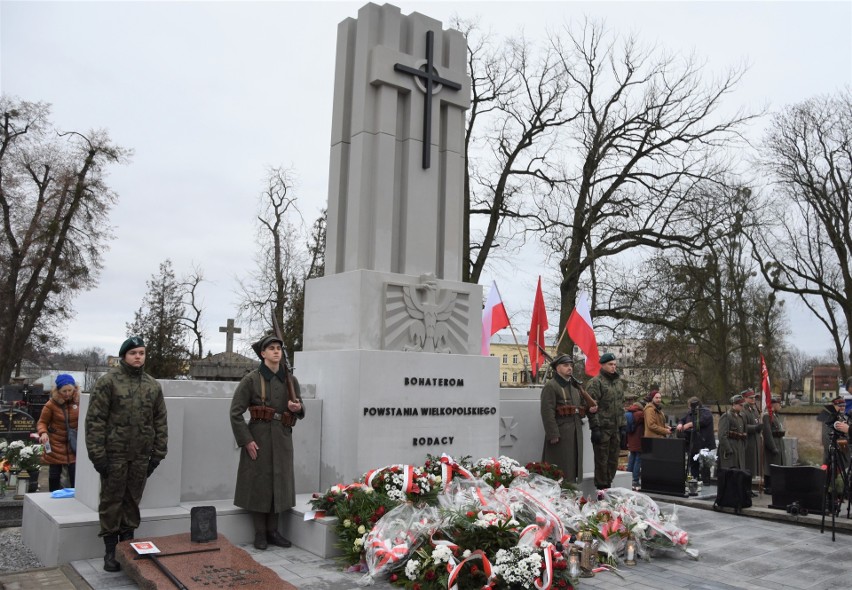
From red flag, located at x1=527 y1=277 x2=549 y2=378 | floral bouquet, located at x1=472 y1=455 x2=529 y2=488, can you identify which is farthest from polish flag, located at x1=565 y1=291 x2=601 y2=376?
floral bouquet, located at x1=472 y1=455 x2=529 y2=488

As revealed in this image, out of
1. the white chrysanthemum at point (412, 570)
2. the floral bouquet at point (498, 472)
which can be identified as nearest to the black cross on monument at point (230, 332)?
the floral bouquet at point (498, 472)

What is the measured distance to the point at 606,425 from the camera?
9648 millimetres

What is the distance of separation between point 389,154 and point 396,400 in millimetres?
2825

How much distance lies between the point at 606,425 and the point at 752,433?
4.93 metres

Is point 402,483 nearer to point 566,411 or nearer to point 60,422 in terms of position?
point 566,411

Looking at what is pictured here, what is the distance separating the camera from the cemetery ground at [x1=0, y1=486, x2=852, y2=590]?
233 inches

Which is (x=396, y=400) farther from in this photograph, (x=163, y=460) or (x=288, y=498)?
(x=163, y=460)

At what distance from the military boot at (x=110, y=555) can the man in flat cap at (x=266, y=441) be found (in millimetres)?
1134

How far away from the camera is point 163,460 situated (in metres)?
7.00

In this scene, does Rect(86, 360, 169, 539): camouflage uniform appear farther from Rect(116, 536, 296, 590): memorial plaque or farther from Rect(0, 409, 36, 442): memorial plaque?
Rect(0, 409, 36, 442): memorial plaque

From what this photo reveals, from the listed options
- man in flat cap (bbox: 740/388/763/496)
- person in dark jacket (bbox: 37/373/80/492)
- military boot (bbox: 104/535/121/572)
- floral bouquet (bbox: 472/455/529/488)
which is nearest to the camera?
military boot (bbox: 104/535/121/572)

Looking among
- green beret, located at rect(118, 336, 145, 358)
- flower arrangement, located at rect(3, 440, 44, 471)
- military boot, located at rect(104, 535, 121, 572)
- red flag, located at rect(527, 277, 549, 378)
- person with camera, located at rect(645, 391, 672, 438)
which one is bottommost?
military boot, located at rect(104, 535, 121, 572)

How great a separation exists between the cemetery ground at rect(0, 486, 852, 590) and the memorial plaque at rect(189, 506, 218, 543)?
20.7 inches

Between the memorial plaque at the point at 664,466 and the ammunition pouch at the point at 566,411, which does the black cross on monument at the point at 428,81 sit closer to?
the ammunition pouch at the point at 566,411
